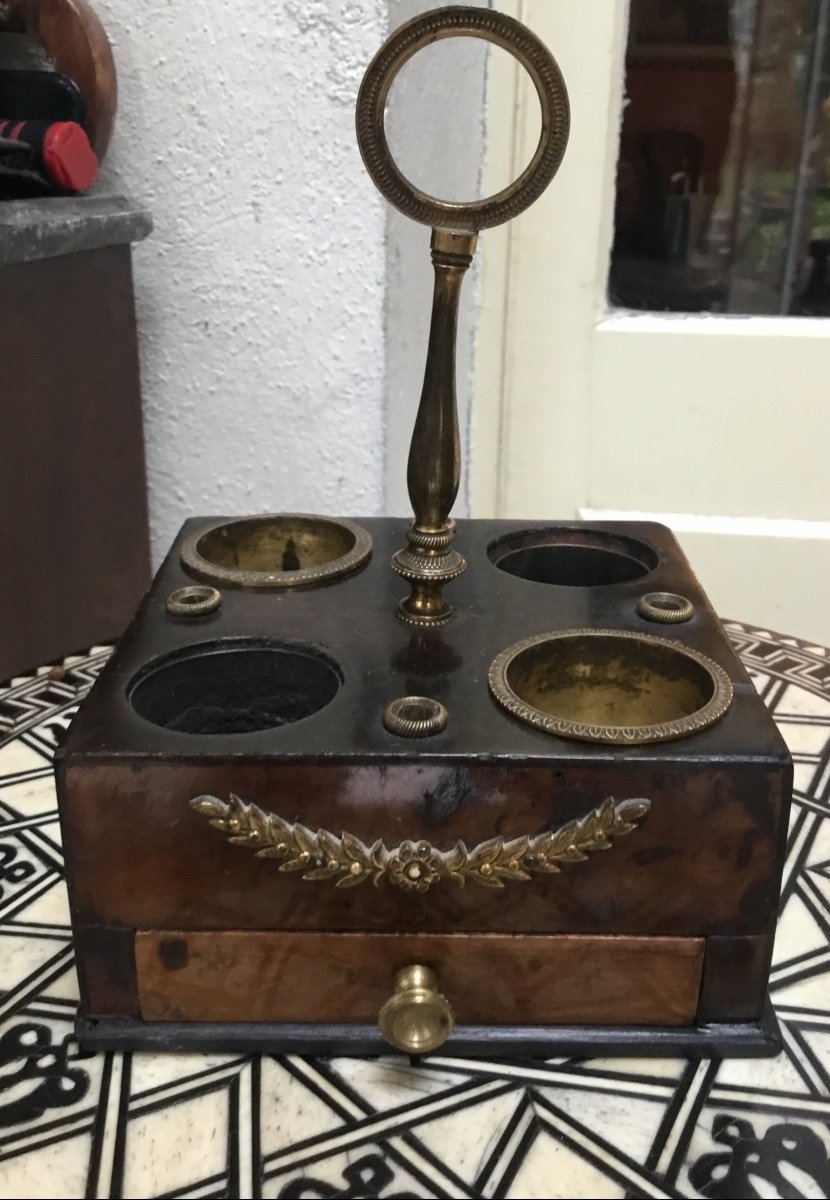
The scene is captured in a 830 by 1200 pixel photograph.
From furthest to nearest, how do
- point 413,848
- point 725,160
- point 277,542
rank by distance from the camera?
point 725,160 < point 277,542 < point 413,848

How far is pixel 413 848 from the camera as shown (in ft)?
1.62

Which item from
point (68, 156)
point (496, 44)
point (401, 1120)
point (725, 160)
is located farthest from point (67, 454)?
point (725, 160)

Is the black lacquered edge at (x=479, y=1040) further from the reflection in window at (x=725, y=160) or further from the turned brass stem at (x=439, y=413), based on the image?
the reflection in window at (x=725, y=160)

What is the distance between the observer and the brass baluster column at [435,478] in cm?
59

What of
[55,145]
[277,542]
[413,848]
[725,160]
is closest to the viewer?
[413,848]

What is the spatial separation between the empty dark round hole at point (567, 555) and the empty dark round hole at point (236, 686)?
0.18 m

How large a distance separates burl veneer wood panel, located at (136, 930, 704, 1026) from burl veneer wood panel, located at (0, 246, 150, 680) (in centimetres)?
46

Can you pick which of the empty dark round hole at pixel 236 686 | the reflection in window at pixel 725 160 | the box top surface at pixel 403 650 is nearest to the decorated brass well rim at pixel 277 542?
the box top surface at pixel 403 650

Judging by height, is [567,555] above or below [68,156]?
below

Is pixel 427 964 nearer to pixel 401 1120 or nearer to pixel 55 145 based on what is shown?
pixel 401 1120

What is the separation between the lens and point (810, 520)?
Result: 1273 millimetres

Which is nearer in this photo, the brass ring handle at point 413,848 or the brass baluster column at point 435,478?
the brass ring handle at point 413,848

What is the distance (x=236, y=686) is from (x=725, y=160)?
0.87 meters

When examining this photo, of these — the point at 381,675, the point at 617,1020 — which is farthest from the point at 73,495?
the point at 617,1020
